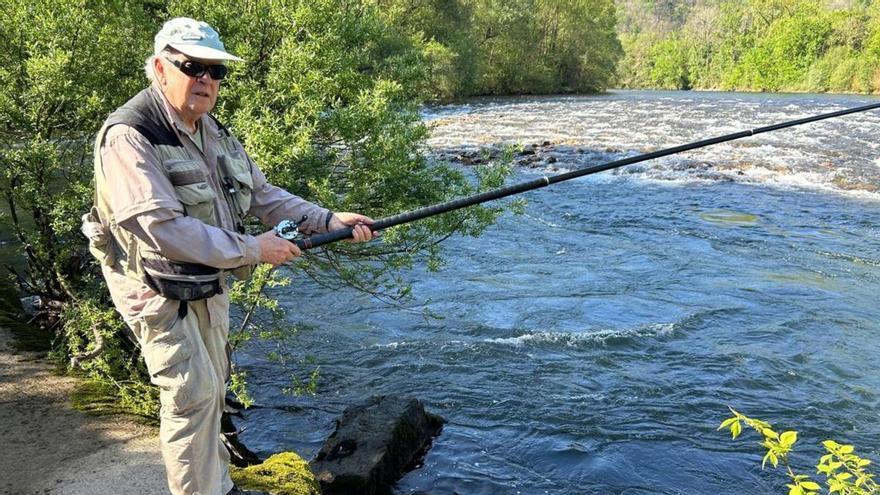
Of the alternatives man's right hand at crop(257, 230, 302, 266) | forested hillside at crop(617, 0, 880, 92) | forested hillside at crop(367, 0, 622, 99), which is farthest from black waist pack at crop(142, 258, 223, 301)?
forested hillside at crop(617, 0, 880, 92)

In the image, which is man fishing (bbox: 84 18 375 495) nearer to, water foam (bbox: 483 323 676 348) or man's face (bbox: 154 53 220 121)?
man's face (bbox: 154 53 220 121)

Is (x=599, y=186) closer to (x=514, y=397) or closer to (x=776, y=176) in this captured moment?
(x=776, y=176)

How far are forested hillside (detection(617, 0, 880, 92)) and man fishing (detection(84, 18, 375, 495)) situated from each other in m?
62.3

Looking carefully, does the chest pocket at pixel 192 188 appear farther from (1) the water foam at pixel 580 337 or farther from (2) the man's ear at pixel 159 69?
(1) the water foam at pixel 580 337

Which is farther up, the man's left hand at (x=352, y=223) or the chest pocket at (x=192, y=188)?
the chest pocket at (x=192, y=188)

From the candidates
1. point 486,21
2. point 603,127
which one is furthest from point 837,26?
point 603,127

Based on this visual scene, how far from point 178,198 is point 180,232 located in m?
0.18

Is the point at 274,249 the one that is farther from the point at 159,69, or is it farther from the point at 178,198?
the point at 159,69

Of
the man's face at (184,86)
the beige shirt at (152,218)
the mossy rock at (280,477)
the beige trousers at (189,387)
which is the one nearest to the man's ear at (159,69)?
the man's face at (184,86)

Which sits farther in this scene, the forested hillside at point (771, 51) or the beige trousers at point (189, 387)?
the forested hillside at point (771, 51)

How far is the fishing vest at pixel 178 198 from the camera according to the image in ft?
9.27

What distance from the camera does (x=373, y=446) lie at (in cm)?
514

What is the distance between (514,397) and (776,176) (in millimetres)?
13857

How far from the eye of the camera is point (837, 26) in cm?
6706
